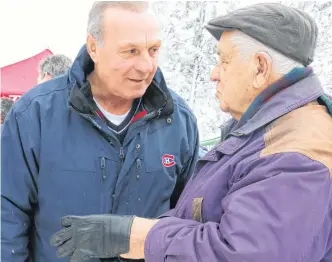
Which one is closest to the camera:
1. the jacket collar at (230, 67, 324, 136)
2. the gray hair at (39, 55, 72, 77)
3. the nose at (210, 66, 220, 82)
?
the jacket collar at (230, 67, 324, 136)

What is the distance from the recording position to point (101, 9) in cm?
195

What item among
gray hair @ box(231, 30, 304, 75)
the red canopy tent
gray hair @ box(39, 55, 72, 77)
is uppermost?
gray hair @ box(231, 30, 304, 75)

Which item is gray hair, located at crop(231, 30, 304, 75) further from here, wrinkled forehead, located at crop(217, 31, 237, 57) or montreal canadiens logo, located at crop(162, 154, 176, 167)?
montreal canadiens logo, located at crop(162, 154, 176, 167)

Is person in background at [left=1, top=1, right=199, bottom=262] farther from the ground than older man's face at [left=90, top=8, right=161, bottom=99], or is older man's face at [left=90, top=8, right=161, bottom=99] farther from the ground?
older man's face at [left=90, top=8, right=161, bottom=99]

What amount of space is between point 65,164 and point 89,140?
0.17 m

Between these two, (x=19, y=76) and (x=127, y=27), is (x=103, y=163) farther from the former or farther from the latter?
(x=19, y=76)

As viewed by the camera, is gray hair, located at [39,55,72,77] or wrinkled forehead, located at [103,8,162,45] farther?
gray hair, located at [39,55,72,77]

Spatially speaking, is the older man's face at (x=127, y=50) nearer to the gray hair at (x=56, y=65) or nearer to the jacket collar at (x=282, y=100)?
the jacket collar at (x=282, y=100)

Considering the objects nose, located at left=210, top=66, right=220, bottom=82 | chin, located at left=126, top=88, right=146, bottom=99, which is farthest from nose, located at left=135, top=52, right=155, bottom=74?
nose, located at left=210, top=66, right=220, bottom=82

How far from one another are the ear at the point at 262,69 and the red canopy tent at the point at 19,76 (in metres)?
6.61

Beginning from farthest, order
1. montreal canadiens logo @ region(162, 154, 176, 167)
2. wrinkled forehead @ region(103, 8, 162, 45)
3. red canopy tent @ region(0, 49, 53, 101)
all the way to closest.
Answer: red canopy tent @ region(0, 49, 53, 101), montreal canadiens logo @ region(162, 154, 176, 167), wrinkled forehead @ region(103, 8, 162, 45)

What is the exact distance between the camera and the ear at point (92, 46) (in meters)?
1.97

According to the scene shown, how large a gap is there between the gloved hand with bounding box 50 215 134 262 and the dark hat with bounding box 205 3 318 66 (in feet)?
2.70

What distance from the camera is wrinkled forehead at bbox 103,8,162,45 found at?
6.18 feet
